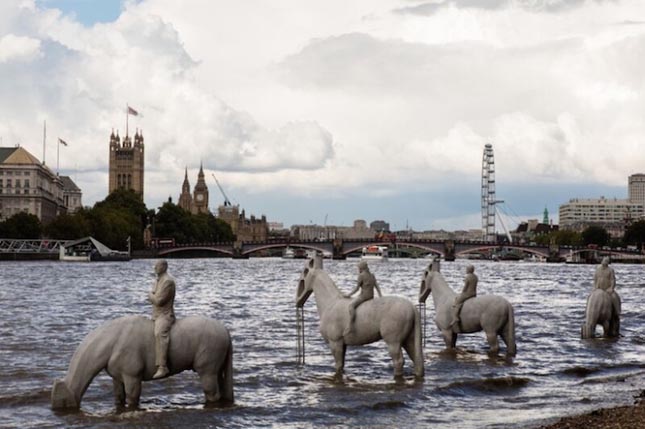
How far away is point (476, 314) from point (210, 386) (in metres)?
9.67

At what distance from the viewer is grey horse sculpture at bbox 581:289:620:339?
32.0m

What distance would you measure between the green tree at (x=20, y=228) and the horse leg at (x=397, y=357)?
15379 centimetres

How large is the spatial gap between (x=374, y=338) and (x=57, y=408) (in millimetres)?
6337

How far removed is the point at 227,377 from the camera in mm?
19797

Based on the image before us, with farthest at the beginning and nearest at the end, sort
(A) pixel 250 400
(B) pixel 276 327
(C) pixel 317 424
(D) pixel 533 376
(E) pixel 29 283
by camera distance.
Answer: (E) pixel 29 283
(B) pixel 276 327
(D) pixel 533 376
(A) pixel 250 400
(C) pixel 317 424

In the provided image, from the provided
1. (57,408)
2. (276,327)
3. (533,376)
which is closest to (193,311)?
(276,327)

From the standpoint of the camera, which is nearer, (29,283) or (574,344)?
(574,344)

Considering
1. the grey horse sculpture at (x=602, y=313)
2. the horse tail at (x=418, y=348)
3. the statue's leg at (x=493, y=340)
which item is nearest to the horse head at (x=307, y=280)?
the horse tail at (x=418, y=348)

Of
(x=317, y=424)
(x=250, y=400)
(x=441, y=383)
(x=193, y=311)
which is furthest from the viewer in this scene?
(x=193, y=311)

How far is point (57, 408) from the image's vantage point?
19.5 metres

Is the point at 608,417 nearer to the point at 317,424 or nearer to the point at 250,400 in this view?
the point at 317,424

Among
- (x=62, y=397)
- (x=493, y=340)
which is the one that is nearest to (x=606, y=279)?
(x=493, y=340)

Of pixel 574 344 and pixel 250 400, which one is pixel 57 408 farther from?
pixel 574 344

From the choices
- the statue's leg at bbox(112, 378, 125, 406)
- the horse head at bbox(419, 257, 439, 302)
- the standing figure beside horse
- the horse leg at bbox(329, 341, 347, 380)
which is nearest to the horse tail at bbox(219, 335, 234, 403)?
the statue's leg at bbox(112, 378, 125, 406)
